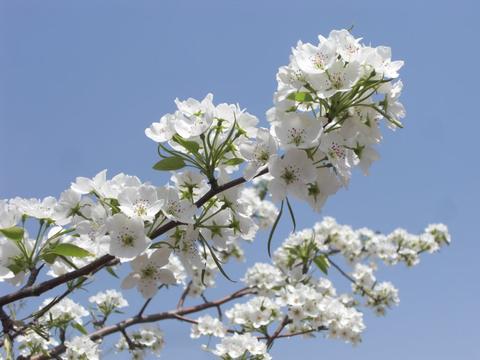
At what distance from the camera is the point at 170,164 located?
2.07 metres

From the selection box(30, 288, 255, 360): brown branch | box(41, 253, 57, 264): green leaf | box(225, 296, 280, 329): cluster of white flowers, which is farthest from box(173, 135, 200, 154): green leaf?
box(225, 296, 280, 329): cluster of white flowers

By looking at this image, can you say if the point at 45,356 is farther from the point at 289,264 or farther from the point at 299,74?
the point at 289,264

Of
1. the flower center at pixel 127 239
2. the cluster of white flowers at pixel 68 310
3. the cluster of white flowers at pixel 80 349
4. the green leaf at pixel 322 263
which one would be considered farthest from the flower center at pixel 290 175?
the green leaf at pixel 322 263

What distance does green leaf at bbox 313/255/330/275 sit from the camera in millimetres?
5160

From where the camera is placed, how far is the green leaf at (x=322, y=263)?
16.9ft

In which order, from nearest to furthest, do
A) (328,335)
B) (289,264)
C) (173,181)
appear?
1. (173,181)
2. (328,335)
3. (289,264)

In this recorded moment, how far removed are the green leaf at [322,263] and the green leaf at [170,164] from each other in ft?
11.0

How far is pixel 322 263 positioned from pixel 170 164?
344cm

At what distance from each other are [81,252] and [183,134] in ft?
1.96

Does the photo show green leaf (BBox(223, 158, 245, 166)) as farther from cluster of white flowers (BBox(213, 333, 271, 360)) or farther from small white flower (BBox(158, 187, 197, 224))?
cluster of white flowers (BBox(213, 333, 271, 360))

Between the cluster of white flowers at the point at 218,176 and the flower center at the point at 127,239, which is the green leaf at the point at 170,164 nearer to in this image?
the cluster of white flowers at the point at 218,176

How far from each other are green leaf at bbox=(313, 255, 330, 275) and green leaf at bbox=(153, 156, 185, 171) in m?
3.35

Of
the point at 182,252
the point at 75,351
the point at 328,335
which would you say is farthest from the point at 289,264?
the point at 182,252

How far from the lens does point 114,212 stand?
6.68 ft
